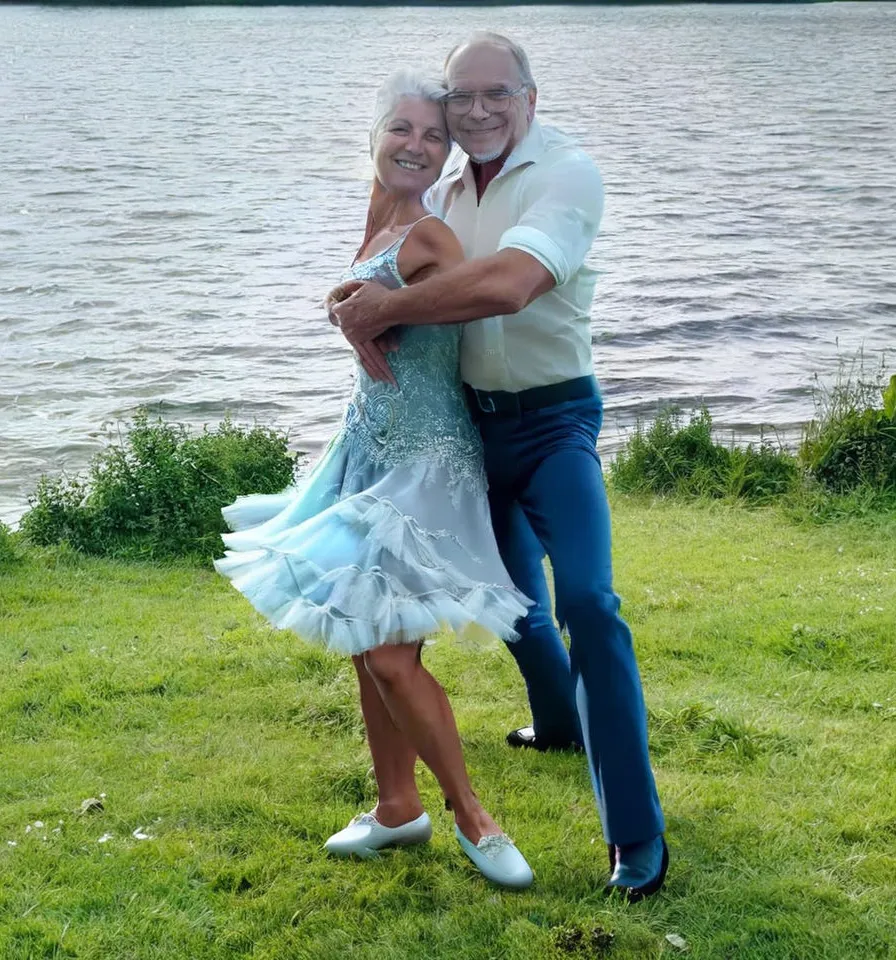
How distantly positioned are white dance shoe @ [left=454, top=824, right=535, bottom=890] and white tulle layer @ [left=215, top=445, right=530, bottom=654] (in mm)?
645

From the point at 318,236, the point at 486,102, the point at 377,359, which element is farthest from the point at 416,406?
the point at 318,236

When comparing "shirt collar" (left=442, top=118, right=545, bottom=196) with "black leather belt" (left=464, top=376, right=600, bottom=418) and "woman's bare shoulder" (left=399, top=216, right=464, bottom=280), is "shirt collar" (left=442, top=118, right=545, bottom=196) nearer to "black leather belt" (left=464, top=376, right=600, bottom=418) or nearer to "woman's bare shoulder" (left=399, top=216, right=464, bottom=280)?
"woman's bare shoulder" (left=399, top=216, right=464, bottom=280)

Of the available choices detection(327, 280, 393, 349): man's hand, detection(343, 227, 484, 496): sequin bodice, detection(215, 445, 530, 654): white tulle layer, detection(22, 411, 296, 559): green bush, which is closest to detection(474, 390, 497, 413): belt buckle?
detection(343, 227, 484, 496): sequin bodice

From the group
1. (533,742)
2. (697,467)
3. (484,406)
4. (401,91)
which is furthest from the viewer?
(697,467)

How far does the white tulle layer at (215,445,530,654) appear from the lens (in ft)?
12.7

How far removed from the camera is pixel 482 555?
13.6 ft

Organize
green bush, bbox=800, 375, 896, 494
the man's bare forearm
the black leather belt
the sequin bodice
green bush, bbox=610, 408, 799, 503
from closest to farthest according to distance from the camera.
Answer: the man's bare forearm < the sequin bodice < the black leather belt < green bush, bbox=800, 375, 896, 494 < green bush, bbox=610, 408, 799, 503

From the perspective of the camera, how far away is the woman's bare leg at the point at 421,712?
3965 millimetres

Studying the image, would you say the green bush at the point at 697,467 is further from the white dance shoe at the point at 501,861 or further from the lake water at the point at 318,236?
the white dance shoe at the point at 501,861

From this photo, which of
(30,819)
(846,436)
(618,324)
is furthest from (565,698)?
(618,324)

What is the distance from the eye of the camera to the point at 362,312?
13.2 ft

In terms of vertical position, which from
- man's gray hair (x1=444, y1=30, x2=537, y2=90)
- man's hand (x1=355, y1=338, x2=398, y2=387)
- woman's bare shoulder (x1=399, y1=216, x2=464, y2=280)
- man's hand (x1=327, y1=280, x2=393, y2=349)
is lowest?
man's hand (x1=355, y1=338, x2=398, y2=387)

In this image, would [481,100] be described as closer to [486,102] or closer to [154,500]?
[486,102]

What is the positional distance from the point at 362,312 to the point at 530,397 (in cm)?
63
